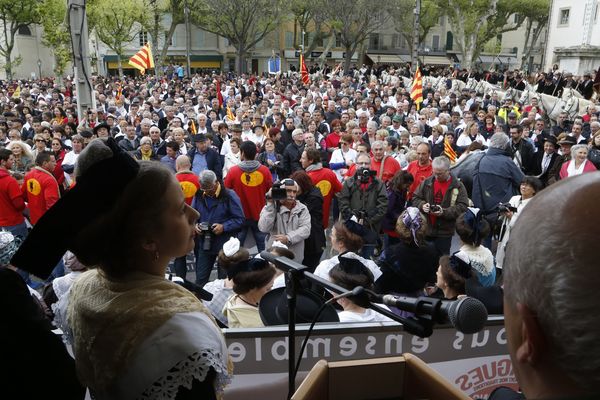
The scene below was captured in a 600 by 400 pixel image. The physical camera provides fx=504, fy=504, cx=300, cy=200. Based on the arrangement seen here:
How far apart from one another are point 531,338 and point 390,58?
65.7 m

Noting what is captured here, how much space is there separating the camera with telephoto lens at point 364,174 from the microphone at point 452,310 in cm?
505

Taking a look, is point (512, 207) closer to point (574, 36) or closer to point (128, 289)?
point (128, 289)

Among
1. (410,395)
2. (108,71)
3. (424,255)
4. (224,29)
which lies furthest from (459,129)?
(108,71)

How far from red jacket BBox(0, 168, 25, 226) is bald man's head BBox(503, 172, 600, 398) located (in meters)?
6.92

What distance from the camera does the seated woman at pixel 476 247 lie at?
14.1ft

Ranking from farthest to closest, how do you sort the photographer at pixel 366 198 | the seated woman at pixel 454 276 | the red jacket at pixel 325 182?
the red jacket at pixel 325 182, the photographer at pixel 366 198, the seated woman at pixel 454 276

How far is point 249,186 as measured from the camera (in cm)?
679

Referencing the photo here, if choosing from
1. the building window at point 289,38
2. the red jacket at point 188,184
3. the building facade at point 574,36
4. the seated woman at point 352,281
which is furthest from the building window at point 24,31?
the seated woman at point 352,281

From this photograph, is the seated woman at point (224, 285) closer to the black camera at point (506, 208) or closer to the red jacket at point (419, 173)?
the black camera at point (506, 208)

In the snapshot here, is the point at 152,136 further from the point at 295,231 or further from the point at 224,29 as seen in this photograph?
the point at 224,29

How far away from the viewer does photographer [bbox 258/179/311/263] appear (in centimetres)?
570

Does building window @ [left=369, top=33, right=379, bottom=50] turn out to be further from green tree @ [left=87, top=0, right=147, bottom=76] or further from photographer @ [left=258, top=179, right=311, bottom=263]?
photographer @ [left=258, top=179, right=311, bottom=263]

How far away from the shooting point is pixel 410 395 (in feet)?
5.24

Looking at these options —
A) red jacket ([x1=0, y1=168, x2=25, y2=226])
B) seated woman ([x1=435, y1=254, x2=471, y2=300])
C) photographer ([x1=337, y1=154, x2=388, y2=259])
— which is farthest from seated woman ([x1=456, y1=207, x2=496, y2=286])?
red jacket ([x1=0, y1=168, x2=25, y2=226])
